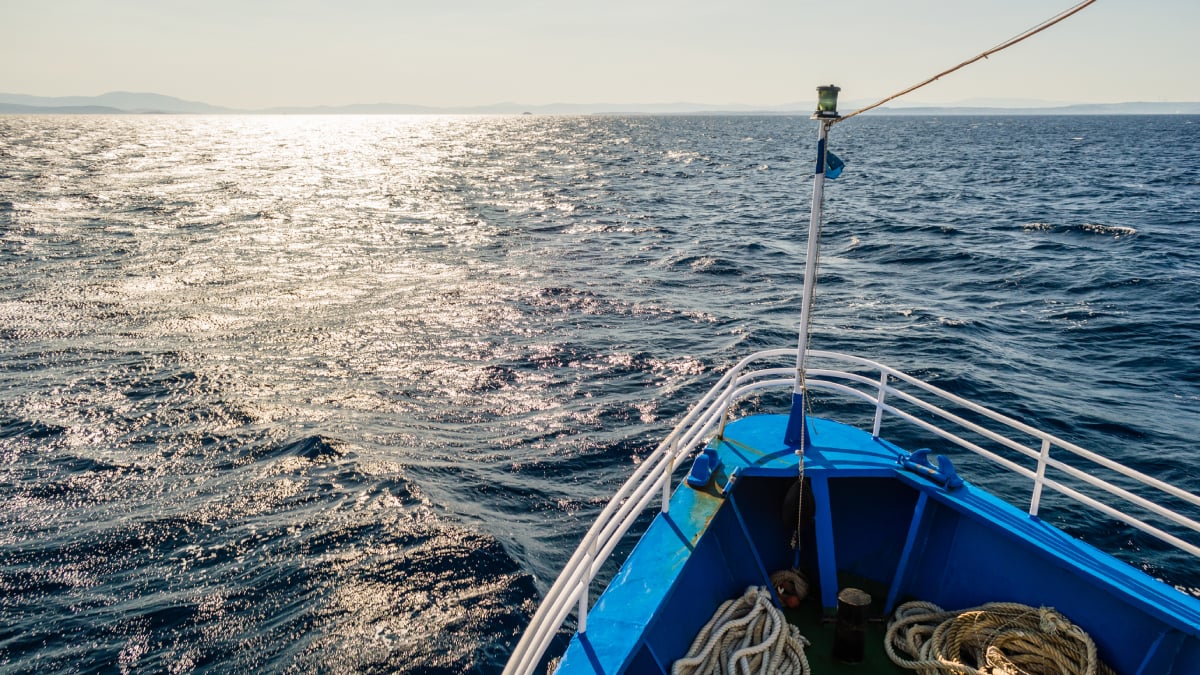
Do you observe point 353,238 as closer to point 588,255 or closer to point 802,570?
point 588,255

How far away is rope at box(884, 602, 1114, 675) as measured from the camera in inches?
218

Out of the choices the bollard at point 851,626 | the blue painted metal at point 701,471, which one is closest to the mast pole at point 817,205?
the blue painted metal at point 701,471

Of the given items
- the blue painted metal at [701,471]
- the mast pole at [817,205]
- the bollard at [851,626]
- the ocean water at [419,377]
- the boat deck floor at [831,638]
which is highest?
the mast pole at [817,205]

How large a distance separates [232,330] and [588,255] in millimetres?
14507

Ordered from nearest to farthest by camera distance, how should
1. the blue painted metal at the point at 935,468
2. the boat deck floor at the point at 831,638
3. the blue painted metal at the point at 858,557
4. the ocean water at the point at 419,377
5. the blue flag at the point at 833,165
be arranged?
the blue painted metal at the point at 858,557
the blue flag at the point at 833,165
the boat deck floor at the point at 831,638
the blue painted metal at the point at 935,468
the ocean water at the point at 419,377

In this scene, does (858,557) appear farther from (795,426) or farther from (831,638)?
(795,426)

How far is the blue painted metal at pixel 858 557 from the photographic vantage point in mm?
5277

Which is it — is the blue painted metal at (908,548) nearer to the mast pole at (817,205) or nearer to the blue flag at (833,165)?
the mast pole at (817,205)

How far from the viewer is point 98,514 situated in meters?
11.1

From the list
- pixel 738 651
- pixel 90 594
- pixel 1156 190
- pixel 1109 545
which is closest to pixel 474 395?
pixel 90 594

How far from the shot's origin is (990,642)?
19.3 feet

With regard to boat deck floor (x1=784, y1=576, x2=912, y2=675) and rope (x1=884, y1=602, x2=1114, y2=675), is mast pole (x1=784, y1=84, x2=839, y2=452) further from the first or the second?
rope (x1=884, y1=602, x2=1114, y2=675)

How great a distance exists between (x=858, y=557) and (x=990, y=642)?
1665mm

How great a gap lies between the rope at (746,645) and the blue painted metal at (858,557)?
16cm
